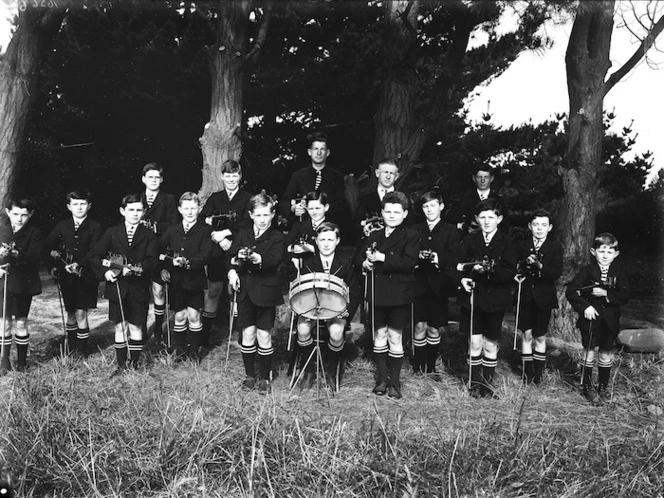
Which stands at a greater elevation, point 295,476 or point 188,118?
point 188,118

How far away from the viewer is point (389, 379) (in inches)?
250

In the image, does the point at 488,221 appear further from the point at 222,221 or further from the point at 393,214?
the point at 222,221

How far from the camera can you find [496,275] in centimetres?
606

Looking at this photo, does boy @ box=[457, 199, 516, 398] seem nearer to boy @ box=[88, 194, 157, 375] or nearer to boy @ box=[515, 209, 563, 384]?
boy @ box=[515, 209, 563, 384]

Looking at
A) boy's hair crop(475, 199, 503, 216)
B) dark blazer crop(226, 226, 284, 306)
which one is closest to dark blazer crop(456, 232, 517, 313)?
boy's hair crop(475, 199, 503, 216)

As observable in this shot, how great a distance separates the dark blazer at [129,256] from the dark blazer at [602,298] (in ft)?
13.1

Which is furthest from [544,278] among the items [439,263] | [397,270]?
[397,270]

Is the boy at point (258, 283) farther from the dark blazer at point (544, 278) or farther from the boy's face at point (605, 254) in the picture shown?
the boy's face at point (605, 254)

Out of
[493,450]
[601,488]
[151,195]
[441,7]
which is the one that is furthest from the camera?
[441,7]

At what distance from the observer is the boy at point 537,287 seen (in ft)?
20.7

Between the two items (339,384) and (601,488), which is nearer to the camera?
(601,488)

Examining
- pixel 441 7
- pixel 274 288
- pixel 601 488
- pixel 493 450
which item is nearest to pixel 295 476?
pixel 493 450

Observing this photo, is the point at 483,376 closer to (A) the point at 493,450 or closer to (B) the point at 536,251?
(B) the point at 536,251

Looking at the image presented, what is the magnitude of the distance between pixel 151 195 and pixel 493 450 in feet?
15.3
